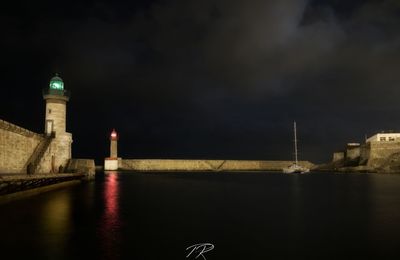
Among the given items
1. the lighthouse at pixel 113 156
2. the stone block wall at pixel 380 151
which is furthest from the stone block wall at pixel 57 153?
the stone block wall at pixel 380 151

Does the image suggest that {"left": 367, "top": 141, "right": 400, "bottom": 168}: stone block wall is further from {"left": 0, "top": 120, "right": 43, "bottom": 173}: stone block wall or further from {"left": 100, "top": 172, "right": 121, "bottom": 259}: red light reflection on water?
{"left": 100, "top": 172, "right": 121, "bottom": 259}: red light reflection on water

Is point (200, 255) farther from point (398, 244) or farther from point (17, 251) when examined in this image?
point (398, 244)

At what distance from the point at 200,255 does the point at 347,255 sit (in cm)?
460

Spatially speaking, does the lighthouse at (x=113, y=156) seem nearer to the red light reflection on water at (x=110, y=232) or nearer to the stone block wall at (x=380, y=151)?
the stone block wall at (x=380, y=151)

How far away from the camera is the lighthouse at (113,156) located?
97188 mm

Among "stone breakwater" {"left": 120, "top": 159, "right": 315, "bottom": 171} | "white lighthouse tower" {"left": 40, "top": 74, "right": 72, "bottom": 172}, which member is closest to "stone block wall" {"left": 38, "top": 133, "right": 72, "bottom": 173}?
"white lighthouse tower" {"left": 40, "top": 74, "right": 72, "bottom": 172}

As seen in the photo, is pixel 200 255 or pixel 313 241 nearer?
pixel 200 255

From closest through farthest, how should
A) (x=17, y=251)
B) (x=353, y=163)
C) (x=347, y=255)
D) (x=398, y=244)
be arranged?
(x=17, y=251) → (x=347, y=255) → (x=398, y=244) → (x=353, y=163)

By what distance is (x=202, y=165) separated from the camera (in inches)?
5379

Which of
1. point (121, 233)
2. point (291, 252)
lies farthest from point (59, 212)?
point (291, 252)

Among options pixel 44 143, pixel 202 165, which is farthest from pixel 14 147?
pixel 202 165

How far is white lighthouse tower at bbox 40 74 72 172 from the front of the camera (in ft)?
126

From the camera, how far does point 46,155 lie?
35.7 meters

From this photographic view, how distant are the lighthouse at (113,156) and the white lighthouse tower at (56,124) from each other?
57546mm
